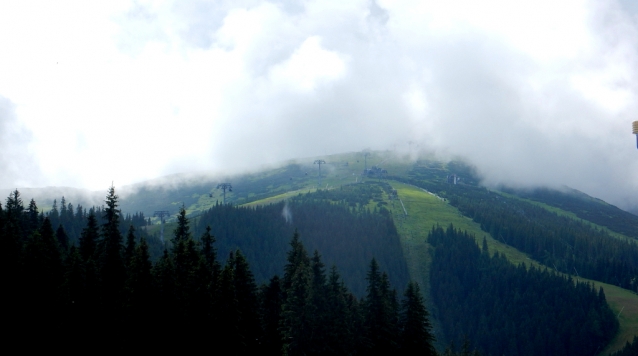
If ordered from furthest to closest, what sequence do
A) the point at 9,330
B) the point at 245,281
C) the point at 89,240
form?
1. the point at 89,240
2. the point at 245,281
3. the point at 9,330

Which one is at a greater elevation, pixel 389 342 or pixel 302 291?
pixel 302 291

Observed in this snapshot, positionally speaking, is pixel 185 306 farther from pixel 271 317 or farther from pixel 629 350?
pixel 629 350

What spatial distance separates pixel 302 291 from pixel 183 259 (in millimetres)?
13647

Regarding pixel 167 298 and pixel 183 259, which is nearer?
pixel 167 298

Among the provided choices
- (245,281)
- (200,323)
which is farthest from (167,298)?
(245,281)

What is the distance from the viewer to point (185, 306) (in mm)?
59531

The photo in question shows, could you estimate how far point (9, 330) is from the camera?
56.2 meters

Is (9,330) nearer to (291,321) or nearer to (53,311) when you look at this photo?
(53,311)

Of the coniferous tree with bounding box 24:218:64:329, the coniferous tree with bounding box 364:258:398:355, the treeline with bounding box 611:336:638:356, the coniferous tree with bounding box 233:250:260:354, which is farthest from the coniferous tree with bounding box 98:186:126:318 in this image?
the treeline with bounding box 611:336:638:356

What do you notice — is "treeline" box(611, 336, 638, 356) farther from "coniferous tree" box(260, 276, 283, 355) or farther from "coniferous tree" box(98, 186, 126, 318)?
"coniferous tree" box(98, 186, 126, 318)

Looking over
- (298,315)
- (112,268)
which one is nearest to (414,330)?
(298,315)

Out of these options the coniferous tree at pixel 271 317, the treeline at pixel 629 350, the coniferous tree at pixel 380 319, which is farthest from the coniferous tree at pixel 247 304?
the treeline at pixel 629 350

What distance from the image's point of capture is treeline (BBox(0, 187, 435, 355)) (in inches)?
2263

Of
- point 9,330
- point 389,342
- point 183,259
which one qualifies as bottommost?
point 389,342
